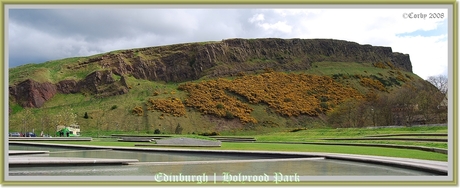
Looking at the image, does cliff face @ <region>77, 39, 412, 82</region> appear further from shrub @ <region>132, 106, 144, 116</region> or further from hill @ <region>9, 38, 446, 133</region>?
shrub @ <region>132, 106, 144, 116</region>

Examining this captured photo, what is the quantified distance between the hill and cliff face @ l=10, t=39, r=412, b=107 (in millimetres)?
265

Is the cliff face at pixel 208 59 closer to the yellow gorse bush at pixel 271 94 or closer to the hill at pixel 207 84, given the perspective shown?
the hill at pixel 207 84

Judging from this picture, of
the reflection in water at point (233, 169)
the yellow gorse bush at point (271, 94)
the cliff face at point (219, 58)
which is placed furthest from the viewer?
the cliff face at point (219, 58)

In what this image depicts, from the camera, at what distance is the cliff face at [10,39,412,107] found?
99250mm

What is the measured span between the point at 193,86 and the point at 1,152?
261 ft

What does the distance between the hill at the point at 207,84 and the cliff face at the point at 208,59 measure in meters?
0.26

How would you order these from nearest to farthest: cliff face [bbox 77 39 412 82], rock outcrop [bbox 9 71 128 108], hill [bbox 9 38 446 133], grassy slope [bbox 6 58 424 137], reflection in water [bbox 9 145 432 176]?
reflection in water [bbox 9 145 432 176], grassy slope [bbox 6 58 424 137], hill [bbox 9 38 446 133], rock outcrop [bbox 9 71 128 108], cliff face [bbox 77 39 412 82]

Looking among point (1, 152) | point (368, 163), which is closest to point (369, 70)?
point (368, 163)

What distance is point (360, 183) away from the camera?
1095 cm

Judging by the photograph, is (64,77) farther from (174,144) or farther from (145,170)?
(145,170)

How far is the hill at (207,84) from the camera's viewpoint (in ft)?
250

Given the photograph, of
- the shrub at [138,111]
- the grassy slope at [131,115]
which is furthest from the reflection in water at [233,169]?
the shrub at [138,111]

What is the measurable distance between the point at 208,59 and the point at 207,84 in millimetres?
16217

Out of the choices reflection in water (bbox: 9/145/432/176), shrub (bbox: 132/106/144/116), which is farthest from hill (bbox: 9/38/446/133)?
reflection in water (bbox: 9/145/432/176)
